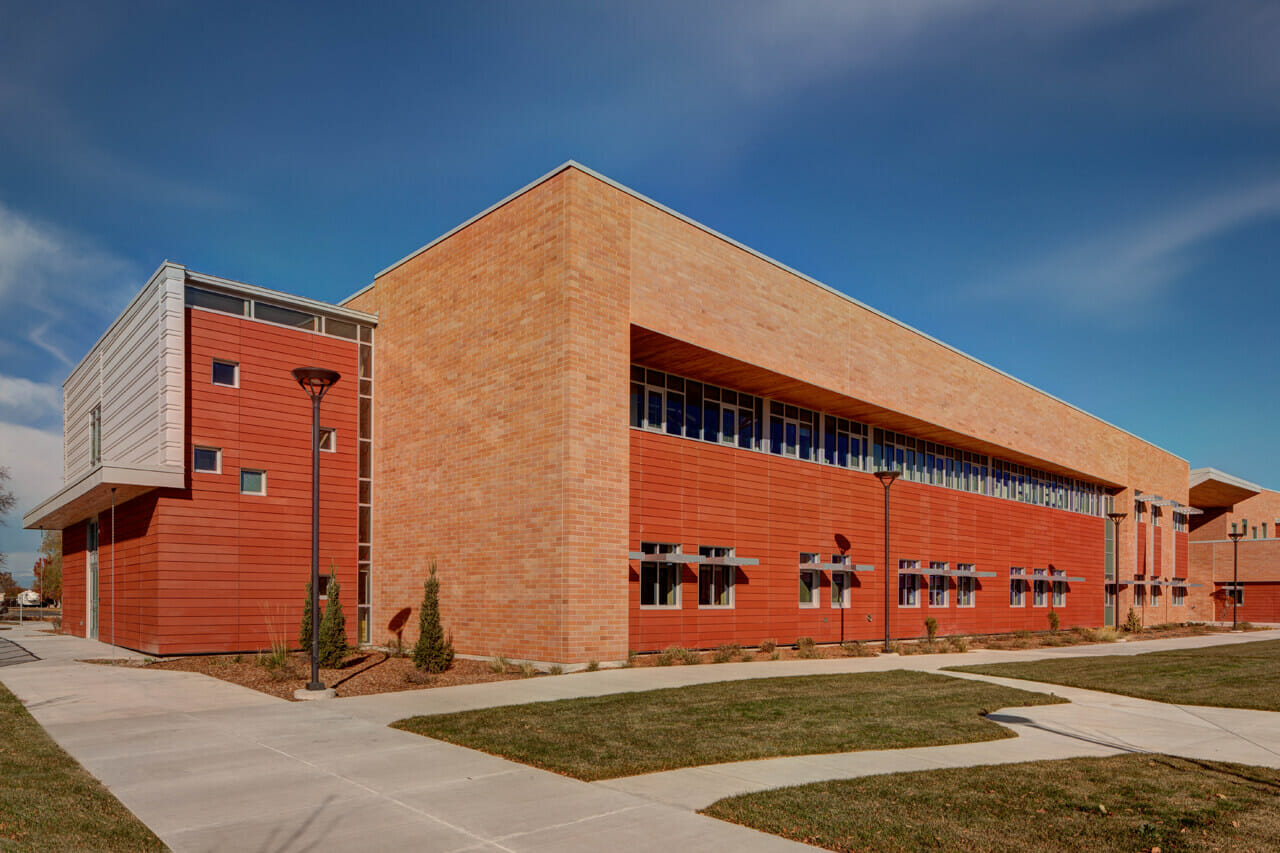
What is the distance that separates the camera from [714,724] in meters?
11.7

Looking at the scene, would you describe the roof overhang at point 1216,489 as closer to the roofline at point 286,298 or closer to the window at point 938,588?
the window at point 938,588

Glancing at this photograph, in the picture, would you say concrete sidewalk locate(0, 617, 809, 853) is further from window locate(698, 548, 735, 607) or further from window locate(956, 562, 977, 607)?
window locate(956, 562, 977, 607)

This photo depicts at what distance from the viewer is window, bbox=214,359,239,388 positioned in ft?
73.7

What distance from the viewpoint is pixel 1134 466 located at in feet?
164

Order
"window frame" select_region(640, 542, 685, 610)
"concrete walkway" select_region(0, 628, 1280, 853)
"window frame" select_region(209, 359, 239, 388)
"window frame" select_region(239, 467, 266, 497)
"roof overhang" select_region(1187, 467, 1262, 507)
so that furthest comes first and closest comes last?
"roof overhang" select_region(1187, 467, 1262, 507)
"window frame" select_region(239, 467, 266, 497)
"window frame" select_region(209, 359, 239, 388)
"window frame" select_region(640, 542, 685, 610)
"concrete walkway" select_region(0, 628, 1280, 853)

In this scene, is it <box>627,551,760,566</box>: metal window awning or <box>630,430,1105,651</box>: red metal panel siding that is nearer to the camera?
<box>627,551,760,566</box>: metal window awning

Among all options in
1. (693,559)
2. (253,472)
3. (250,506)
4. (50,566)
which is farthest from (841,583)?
(50,566)

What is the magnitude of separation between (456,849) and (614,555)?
1297cm

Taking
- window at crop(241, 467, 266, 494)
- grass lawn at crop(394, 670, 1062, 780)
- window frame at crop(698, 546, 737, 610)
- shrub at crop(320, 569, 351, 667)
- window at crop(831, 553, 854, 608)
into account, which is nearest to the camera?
grass lawn at crop(394, 670, 1062, 780)

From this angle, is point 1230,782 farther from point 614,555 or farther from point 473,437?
point 473,437

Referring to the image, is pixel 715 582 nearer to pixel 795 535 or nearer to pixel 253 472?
pixel 795 535

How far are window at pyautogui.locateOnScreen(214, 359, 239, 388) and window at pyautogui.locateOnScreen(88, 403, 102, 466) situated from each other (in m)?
7.80

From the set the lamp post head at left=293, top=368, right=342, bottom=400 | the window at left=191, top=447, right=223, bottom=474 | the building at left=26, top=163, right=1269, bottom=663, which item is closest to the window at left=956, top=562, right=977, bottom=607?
the building at left=26, top=163, right=1269, bottom=663

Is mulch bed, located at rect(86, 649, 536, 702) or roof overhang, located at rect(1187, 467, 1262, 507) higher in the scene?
roof overhang, located at rect(1187, 467, 1262, 507)
